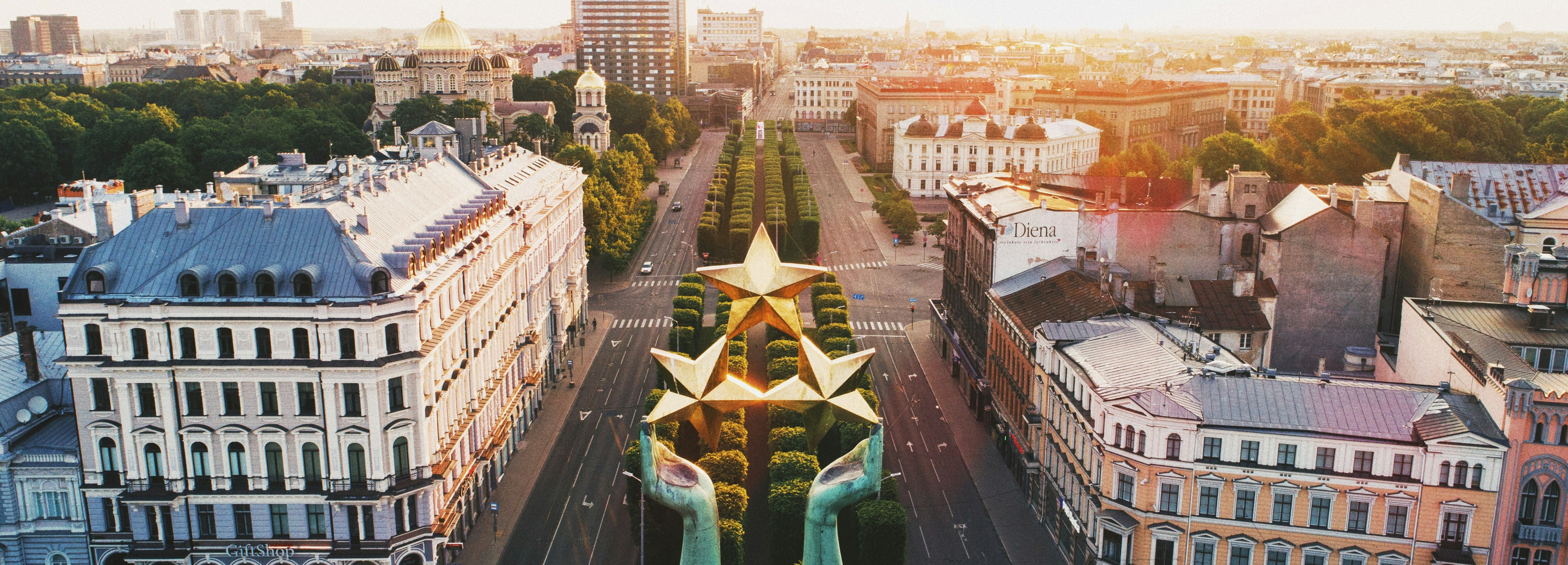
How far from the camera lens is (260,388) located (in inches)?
2709

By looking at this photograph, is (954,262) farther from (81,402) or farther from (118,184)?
(118,184)

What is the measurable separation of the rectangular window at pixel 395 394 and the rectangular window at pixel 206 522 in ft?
39.3

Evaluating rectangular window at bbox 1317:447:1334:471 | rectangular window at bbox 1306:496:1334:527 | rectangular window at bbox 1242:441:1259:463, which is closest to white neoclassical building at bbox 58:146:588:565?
rectangular window at bbox 1242:441:1259:463

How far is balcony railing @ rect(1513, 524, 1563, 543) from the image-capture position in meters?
62.7

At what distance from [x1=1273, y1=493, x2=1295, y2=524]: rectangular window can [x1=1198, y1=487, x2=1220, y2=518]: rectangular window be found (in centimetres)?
292

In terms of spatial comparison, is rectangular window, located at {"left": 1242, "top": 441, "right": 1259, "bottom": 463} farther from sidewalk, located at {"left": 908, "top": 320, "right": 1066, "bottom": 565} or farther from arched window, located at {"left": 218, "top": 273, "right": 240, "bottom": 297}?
arched window, located at {"left": 218, "top": 273, "right": 240, "bottom": 297}

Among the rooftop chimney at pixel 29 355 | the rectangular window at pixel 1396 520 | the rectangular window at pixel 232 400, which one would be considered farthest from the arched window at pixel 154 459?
the rectangular window at pixel 1396 520

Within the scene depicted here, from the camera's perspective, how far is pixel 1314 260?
300 ft

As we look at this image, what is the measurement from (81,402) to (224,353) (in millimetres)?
8774

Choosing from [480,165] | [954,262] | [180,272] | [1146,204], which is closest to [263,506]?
[180,272]

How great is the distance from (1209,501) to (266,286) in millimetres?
53416

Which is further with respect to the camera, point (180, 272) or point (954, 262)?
point (954, 262)

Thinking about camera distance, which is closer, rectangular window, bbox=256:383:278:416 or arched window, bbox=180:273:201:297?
arched window, bbox=180:273:201:297

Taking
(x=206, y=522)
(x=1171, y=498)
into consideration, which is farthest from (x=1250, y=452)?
(x=206, y=522)
